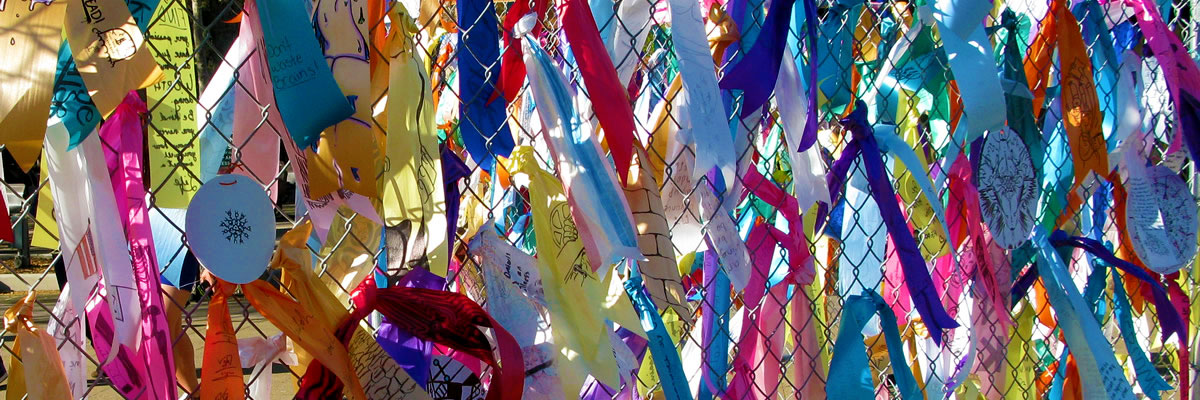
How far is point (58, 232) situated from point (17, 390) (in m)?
0.19

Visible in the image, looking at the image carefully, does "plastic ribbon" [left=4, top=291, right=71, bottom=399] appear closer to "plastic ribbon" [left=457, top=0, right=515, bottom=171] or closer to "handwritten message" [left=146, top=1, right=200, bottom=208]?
"handwritten message" [left=146, top=1, right=200, bottom=208]

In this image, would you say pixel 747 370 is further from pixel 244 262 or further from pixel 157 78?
pixel 157 78

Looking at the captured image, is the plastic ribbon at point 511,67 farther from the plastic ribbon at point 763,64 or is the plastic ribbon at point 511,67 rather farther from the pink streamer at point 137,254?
the pink streamer at point 137,254

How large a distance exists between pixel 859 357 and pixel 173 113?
104 centimetres

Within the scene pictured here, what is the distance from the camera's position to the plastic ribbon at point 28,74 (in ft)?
2.65

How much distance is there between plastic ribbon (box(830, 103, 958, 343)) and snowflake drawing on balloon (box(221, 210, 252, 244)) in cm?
92

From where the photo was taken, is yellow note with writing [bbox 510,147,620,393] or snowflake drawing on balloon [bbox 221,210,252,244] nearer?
snowflake drawing on balloon [bbox 221,210,252,244]

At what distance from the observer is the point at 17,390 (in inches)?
39.4

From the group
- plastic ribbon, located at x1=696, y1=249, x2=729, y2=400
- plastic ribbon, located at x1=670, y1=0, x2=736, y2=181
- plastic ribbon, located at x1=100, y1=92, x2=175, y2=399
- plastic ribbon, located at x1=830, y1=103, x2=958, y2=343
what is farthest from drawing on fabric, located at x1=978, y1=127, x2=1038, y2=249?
plastic ribbon, located at x1=100, y1=92, x2=175, y2=399

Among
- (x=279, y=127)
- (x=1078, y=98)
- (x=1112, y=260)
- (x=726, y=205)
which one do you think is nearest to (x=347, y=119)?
(x=279, y=127)

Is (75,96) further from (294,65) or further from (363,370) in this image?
(363,370)

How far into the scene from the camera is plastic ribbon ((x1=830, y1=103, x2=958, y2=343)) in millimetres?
1441

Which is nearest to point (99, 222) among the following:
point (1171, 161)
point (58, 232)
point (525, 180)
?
point (58, 232)

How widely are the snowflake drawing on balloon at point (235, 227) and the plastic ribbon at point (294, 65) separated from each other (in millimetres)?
101
